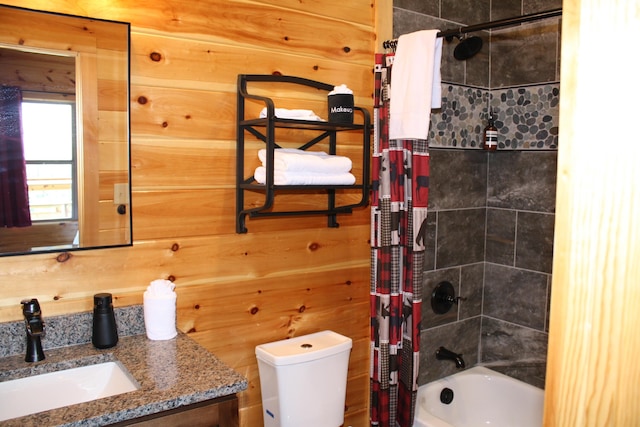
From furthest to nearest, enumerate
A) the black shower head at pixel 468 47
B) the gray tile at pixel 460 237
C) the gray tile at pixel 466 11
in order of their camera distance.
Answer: the gray tile at pixel 460 237 → the gray tile at pixel 466 11 → the black shower head at pixel 468 47

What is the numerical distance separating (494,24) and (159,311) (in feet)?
5.31

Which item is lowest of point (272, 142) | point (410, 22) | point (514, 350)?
point (514, 350)

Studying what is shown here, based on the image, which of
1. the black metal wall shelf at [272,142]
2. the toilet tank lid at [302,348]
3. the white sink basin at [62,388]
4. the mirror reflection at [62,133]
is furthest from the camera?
the toilet tank lid at [302,348]

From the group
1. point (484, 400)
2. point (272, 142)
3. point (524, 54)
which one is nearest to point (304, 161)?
point (272, 142)

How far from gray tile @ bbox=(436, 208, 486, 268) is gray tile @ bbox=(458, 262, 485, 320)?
5cm

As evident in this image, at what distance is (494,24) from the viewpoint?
2115 mm

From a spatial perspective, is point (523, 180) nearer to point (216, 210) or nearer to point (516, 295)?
point (516, 295)

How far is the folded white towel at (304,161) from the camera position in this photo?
1.97 metres

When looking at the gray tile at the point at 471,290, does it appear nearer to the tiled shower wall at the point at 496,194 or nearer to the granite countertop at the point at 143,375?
the tiled shower wall at the point at 496,194

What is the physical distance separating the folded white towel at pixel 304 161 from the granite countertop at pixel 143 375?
0.69 metres

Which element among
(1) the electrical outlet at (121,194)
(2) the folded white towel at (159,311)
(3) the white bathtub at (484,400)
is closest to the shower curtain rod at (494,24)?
(1) the electrical outlet at (121,194)

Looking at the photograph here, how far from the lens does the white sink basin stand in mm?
1526

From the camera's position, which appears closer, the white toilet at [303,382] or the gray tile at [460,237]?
the white toilet at [303,382]

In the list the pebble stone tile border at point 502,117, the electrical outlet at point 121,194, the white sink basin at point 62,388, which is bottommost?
the white sink basin at point 62,388
